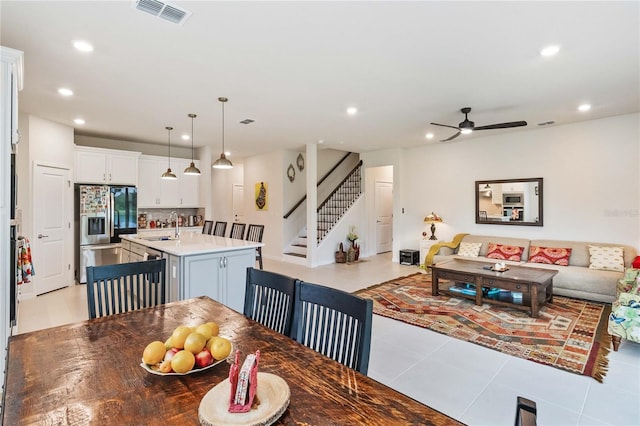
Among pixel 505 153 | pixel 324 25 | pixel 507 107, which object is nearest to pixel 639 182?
pixel 505 153

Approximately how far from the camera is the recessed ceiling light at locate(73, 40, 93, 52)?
9.15ft

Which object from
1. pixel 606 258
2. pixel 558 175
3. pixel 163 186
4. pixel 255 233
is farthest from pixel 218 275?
pixel 558 175

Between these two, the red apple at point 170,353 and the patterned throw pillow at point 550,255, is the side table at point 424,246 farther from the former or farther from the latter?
the red apple at point 170,353

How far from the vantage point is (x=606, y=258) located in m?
4.94

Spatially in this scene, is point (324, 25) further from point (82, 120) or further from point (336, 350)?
point (82, 120)

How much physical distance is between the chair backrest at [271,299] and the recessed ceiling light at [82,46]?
251cm

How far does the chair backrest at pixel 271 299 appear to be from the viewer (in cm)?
170

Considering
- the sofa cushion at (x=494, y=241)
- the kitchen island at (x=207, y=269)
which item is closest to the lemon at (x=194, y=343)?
the kitchen island at (x=207, y=269)

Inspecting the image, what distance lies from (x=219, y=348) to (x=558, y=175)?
6.49 m

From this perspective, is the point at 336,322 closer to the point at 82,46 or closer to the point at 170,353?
the point at 170,353

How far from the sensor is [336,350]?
145cm

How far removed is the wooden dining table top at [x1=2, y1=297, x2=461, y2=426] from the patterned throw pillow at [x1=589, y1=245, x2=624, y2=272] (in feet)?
18.1

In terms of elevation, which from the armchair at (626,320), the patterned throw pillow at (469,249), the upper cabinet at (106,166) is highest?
the upper cabinet at (106,166)

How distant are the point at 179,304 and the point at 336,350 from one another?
1.03 m
